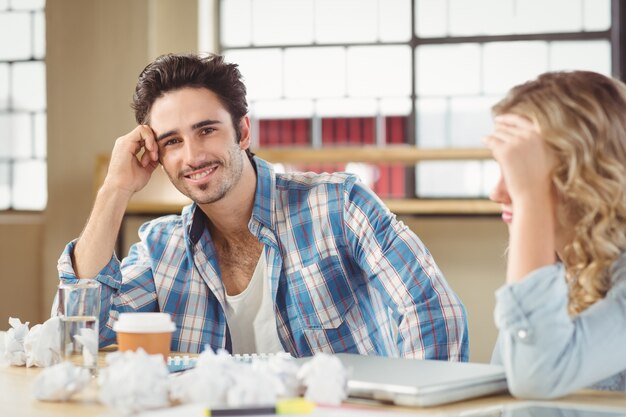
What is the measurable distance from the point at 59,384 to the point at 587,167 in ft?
2.38

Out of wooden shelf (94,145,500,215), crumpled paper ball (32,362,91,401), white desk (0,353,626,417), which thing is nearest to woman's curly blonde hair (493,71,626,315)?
white desk (0,353,626,417)

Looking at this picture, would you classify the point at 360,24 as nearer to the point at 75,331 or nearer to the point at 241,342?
the point at 241,342

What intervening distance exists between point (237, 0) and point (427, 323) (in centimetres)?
351

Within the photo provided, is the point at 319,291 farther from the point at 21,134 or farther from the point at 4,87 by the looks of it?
the point at 4,87

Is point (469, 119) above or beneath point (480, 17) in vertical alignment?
beneath

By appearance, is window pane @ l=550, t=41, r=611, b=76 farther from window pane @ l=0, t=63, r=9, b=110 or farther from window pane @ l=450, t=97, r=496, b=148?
window pane @ l=0, t=63, r=9, b=110

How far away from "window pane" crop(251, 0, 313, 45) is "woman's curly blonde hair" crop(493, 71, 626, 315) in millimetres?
3673

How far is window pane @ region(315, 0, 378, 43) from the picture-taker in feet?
15.7

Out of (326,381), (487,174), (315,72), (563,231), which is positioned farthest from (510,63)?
(326,381)

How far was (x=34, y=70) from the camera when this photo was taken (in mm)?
5312

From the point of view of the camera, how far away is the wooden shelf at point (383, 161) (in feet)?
13.8

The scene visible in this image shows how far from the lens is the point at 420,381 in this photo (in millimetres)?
1133

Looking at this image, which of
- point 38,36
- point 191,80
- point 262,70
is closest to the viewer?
point 191,80

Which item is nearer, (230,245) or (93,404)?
(93,404)
